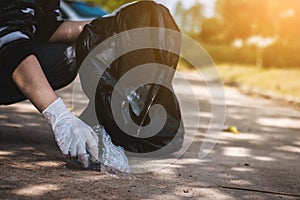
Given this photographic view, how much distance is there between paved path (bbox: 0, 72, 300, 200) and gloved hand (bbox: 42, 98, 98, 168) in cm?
10

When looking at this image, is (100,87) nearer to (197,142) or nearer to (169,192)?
(169,192)

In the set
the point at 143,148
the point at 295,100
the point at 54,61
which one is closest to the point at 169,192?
the point at 143,148

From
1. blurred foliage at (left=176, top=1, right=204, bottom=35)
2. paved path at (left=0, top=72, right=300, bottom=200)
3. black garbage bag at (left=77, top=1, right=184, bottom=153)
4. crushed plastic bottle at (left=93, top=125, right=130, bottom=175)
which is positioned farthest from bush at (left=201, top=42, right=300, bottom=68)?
blurred foliage at (left=176, top=1, right=204, bottom=35)

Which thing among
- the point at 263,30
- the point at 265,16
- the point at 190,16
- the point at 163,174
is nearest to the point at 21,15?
the point at 163,174

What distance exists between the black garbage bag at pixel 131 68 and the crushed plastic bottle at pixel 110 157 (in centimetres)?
14

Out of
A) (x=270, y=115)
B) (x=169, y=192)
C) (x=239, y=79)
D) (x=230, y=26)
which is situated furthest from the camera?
(x=230, y=26)

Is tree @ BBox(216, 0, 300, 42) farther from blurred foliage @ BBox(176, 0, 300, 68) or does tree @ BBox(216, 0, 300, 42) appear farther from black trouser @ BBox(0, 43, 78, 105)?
black trouser @ BBox(0, 43, 78, 105)

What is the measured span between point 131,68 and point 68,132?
655 millimetres

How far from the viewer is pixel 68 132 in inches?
86.3

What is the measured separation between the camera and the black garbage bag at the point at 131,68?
260 centimetres

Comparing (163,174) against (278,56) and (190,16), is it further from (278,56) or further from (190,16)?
(190,16)

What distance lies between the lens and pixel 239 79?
12.8 meters

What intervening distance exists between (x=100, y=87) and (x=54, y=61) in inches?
18.5

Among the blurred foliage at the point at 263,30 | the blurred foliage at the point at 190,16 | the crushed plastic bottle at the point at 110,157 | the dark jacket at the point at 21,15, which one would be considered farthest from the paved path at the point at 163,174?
the blurred foliage at the point at 190,16
